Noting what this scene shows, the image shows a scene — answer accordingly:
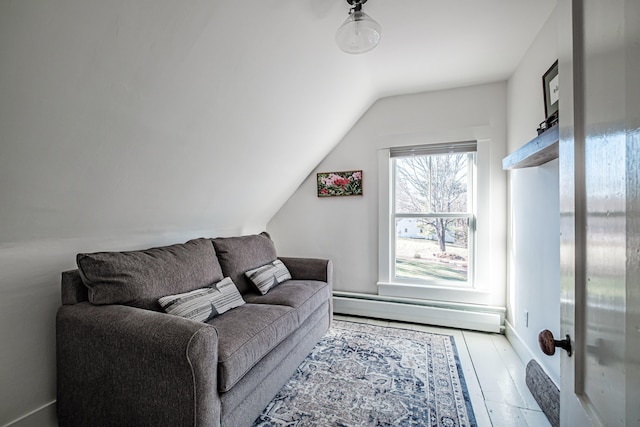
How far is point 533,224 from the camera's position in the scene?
6.78ft

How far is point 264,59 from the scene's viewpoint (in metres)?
1.66

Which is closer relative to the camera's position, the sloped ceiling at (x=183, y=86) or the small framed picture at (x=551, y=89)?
the sloped ceiling at (x=183, y=86)

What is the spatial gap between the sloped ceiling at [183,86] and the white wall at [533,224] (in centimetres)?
24

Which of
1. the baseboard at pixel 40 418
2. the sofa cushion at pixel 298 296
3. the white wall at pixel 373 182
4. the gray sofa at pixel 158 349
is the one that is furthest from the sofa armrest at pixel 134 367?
the white wall at pixel 373 182

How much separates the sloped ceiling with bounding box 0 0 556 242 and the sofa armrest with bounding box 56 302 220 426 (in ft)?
2.02

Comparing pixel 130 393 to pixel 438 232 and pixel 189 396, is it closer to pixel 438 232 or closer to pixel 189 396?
pixel 189 396

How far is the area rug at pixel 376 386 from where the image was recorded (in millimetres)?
1600

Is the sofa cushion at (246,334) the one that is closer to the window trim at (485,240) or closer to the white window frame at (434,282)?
the white window frame at (434,282)

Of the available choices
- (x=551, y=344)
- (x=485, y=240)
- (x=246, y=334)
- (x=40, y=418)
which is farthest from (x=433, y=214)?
(x=40, y=418)

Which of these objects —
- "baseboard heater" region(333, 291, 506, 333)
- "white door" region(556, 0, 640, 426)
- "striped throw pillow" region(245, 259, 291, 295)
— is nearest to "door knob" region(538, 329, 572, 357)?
"white door" region(556, 0, 640, 426)

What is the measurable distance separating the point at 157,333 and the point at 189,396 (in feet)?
0.94

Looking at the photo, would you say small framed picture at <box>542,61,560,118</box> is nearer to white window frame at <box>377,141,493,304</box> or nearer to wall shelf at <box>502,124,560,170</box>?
wall shelf at <box>502,124,560,170</box>

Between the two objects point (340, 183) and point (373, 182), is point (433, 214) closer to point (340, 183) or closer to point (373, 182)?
point (373, 182)

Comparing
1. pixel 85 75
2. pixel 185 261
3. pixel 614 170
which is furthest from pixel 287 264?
pixel 614 170
